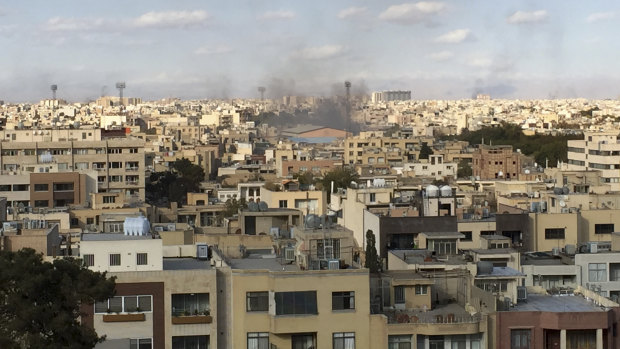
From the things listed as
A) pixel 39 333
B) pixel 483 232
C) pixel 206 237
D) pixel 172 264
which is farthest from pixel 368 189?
pixel 39 333

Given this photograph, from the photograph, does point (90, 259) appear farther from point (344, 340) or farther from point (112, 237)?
point (344, 340)

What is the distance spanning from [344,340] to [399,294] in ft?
4.34

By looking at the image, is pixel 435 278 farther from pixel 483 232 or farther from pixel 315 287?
pixel 483 232

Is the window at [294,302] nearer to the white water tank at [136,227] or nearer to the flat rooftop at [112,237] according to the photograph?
the flat rooftop at [112,237]

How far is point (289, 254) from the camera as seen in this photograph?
21.7 metres

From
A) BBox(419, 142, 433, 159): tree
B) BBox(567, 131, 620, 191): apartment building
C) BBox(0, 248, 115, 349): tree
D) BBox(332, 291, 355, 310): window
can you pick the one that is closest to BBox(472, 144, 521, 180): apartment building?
BBox(567, 131, 620, 191): apartment building

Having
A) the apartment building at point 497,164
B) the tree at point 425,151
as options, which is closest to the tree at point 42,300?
the apartment building at point 497,164

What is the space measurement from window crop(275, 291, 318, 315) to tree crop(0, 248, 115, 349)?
8.95 ft

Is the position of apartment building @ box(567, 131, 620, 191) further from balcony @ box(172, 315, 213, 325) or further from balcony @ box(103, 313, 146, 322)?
balcony @ box(103, 313, 146, 322)

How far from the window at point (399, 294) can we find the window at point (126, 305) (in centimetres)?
330

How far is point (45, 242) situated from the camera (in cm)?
2520

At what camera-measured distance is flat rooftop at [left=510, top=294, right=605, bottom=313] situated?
2023cm

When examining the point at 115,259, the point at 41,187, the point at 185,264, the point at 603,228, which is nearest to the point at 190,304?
the point at 115,259

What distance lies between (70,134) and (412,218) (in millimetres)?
36987
